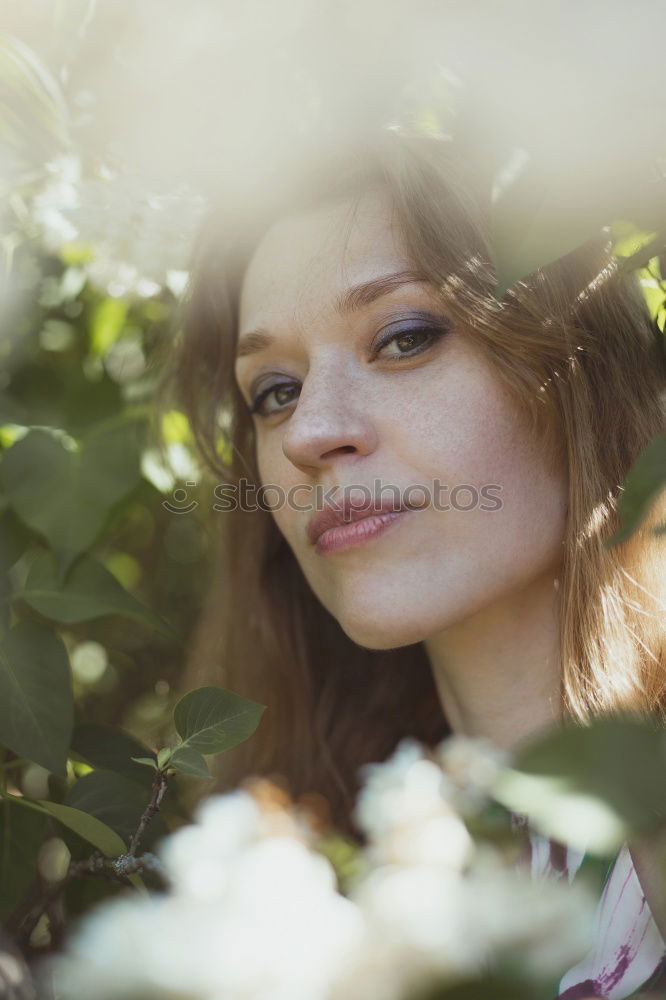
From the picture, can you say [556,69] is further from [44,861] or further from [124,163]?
[44,861]

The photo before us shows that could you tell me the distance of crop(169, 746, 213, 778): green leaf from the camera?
69 cm

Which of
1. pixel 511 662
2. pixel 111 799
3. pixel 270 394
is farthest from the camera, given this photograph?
pixel 270 394

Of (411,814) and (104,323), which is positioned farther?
(104,323)

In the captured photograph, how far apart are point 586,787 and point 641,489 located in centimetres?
21

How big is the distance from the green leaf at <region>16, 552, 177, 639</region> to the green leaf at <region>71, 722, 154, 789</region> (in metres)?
0.12

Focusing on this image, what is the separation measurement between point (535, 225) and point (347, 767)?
1.04 meters

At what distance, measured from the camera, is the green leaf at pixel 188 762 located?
0.69 meters

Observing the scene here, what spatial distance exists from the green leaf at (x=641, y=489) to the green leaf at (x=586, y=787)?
17cm

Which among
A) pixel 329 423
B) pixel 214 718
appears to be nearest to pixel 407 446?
pixel 329 423

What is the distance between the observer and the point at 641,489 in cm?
53

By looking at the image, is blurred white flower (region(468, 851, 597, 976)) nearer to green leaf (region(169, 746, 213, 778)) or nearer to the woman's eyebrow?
green leaf (region(169, 746, 213, 778))

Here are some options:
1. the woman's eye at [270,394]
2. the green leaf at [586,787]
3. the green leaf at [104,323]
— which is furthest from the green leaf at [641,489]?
the green leaf at [104,323]

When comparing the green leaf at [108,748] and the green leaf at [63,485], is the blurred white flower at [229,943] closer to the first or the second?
the green leaf at [108,748]

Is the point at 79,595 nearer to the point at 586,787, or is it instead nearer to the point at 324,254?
the point at 324,254
